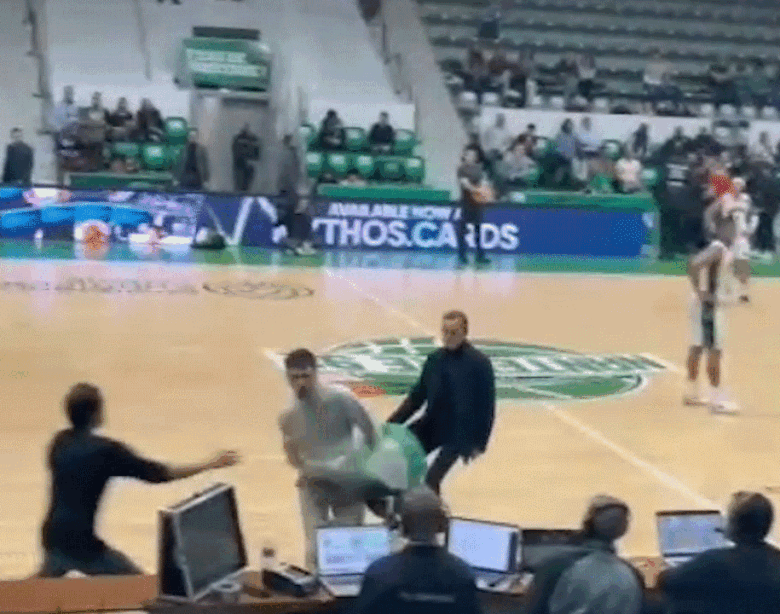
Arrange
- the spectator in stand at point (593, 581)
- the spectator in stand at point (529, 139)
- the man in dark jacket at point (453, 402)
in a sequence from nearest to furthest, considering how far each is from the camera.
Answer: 1. the spectator in stand at point (593, 581)
2. the man in dark jacket at point (453, 402)
3. the spectator in stand at point (529, 139)

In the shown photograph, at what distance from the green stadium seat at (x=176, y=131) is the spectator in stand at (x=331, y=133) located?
2.32 meters

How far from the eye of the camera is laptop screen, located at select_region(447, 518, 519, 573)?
7.15m

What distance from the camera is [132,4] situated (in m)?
32.5

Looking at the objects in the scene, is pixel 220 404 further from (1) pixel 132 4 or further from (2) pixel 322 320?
(1) pixel 132 4

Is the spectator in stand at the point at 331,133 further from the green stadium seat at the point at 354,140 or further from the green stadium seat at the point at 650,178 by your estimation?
the green stadium seat at the point at 650,178

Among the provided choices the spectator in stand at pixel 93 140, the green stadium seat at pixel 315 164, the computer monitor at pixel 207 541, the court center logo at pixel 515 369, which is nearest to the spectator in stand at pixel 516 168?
the green stadium seat at pixel 315 164

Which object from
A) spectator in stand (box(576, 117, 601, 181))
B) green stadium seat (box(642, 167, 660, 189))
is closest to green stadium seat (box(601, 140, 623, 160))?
spectator in stand (box(576, 117, 601, 181))

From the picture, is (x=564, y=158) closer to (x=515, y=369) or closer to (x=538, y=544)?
(x=515, y=369)

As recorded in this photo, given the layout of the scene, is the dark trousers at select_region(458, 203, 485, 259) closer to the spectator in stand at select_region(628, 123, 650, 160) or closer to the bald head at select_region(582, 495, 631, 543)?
the spectator in stand at select_region(628, 123, 650, 160)

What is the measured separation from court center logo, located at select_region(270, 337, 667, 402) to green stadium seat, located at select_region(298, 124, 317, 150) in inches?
460

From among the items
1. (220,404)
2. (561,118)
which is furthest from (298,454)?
(561,118)

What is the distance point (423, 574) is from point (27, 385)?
9691mm

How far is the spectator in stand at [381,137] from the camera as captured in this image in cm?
2969

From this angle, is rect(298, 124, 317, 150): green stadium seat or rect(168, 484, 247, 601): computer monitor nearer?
rect(168, 484, 247, 601): computer monitor
